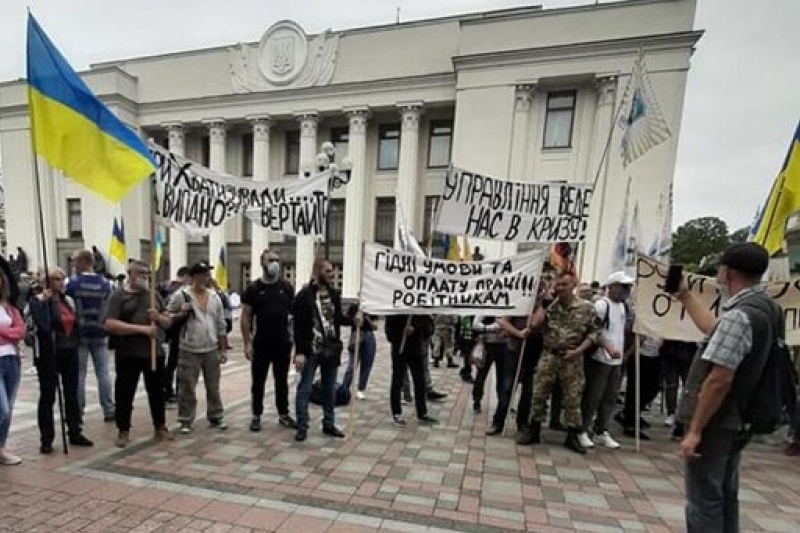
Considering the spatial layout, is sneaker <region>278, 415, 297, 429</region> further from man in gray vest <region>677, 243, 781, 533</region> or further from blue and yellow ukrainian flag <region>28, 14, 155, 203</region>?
man in gray vest <region>677, 243, 781, 533</region>

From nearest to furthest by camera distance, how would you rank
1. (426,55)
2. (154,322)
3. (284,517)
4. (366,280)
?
1. (284,517)
2. (154,322)
3. (366,280)
4. (426,55)

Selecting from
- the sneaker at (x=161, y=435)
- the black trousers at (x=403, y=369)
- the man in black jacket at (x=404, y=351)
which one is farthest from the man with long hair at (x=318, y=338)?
the sneaker at (x=161, y=435)

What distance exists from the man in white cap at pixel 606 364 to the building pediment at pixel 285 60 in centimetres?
2157

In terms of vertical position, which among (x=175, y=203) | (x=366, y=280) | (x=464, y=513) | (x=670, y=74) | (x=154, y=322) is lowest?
(x=464, y=513)

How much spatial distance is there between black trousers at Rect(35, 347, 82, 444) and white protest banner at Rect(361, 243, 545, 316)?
114 inches

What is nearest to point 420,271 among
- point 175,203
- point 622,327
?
point 622,327

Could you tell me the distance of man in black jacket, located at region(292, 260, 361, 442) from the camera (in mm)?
4602

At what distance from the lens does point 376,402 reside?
20.8 ft

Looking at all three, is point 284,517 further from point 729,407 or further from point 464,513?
point 729,407

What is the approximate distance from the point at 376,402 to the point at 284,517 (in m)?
3.22

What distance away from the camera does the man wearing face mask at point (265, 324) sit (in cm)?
489

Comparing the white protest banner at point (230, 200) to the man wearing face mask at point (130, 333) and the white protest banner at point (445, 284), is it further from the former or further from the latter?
the white protest banner at point (445, 284)

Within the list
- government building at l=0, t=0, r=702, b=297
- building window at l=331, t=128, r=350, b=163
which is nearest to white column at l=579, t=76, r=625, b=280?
government building at l=0, t=0, r=702, b=297

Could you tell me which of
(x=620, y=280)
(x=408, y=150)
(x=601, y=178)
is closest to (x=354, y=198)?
(x=408, y=150)
